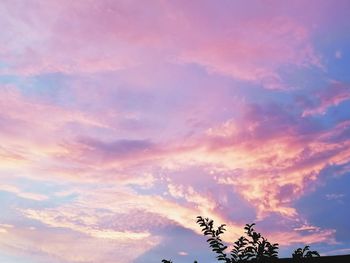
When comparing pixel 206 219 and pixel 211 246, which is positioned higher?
pixel 206 219

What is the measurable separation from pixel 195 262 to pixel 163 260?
1154 millimetres

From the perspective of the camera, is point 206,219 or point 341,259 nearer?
point 206,219

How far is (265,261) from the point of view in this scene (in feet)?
31.6

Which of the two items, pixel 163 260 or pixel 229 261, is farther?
pixel 163 260

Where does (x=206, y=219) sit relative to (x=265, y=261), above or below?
above

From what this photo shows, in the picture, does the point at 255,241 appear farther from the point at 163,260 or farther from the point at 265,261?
the point at 163,260

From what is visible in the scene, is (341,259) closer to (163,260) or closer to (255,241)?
(255,241)

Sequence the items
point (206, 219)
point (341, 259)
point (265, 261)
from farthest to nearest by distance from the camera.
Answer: point (341, 259) < point (206, 219) < point (265, 261)

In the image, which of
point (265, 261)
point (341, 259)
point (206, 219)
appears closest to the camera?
point (265, 261)

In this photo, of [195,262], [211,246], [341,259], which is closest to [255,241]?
[211,246]

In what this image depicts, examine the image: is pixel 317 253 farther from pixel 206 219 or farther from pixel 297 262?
pixel 206 219

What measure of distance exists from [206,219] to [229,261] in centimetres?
131

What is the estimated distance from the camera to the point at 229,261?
9773 mm

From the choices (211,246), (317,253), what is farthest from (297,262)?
(211,246)
